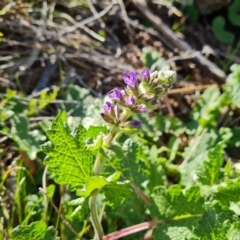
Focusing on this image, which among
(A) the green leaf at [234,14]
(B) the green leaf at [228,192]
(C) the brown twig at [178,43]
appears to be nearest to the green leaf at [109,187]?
(B) the green leaf at [228,192]

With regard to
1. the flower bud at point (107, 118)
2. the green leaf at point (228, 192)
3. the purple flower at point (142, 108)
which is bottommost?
Answer: the green leaf at point (228, 192)

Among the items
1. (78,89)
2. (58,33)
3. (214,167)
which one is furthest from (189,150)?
(58,33)

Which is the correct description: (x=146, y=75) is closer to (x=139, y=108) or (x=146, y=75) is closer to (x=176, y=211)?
(x=139, y=108)

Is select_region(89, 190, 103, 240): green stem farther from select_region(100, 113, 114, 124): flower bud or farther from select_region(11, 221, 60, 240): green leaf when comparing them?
select_region(100, 113, 114, 124): flower bud

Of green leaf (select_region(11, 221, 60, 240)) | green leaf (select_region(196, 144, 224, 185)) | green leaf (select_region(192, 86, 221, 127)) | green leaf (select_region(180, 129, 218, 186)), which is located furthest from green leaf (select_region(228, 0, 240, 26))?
green leaf (select_region(11, 221, 60, 240))

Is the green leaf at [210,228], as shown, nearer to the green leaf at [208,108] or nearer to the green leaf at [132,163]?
the green leaf at [132,163]

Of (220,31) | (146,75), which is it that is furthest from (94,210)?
(220,31)
